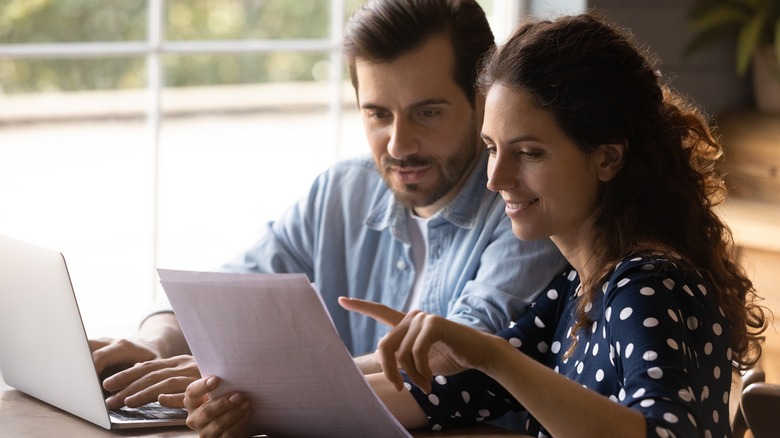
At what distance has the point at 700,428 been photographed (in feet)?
4.15

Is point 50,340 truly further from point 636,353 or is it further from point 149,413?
point 636,353

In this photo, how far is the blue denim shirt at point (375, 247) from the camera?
1967 millimetres

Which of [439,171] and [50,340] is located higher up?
[439,171]

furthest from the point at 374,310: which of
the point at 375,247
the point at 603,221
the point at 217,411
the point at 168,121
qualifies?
the point at 168,121

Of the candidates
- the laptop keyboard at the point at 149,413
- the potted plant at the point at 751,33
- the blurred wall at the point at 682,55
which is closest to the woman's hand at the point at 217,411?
the laptop keyboard at the point at 149,413

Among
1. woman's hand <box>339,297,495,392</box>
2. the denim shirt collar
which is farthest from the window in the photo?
woman's hand <box>339,297,495,392</box>

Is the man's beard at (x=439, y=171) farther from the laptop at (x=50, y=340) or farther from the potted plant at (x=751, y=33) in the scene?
the potted plant at (x=751, y=33)

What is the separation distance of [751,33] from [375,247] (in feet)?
5.21

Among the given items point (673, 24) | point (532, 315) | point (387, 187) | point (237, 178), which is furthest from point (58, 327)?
point (237, 178)

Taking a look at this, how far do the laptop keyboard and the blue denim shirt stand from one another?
513mm

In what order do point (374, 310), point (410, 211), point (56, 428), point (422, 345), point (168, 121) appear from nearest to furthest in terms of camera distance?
point (422, 345) < point (374, 310) < point (56, 428) < point (410, 211) < point (168, 121)

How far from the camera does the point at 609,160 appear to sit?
1.53 m

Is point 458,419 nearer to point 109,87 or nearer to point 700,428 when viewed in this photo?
point 700,428

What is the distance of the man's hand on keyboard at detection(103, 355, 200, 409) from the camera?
1567mm
